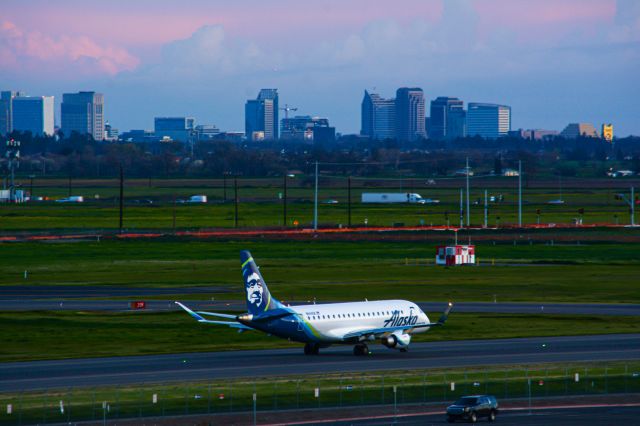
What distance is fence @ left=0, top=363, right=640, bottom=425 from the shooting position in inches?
2274

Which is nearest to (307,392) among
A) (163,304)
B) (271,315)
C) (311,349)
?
(271,315)

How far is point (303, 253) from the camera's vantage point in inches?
6481

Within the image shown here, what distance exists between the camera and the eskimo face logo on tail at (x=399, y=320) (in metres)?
80.4

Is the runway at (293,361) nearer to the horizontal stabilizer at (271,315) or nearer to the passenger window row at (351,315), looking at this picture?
the passenger window row at (351,315)

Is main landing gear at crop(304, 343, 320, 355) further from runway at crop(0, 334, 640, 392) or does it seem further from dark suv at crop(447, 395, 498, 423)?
dark suv at crop(447, 395, 498, 423)

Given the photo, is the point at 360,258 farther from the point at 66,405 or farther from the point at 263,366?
the point at 66,405

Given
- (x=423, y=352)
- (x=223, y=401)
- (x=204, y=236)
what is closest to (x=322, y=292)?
(x=423, y=352)

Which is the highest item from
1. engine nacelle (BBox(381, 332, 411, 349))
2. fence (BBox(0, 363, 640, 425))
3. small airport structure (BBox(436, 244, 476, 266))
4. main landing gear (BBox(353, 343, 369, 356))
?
small airport structure (BBox(436, 244, 476, 266))

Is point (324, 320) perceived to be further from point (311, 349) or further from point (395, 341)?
point (395, 341)

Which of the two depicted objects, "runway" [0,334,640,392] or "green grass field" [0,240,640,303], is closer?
"runway" [0,334,640,392]

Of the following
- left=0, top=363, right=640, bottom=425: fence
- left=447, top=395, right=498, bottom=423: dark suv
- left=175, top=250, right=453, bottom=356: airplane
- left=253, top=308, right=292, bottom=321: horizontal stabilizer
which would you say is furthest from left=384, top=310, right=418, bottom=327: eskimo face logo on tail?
left=447, top=395, right=498, bottom=423: dark suv

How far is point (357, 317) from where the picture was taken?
3093 inches

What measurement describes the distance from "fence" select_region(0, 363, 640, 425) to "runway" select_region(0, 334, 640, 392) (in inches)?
137

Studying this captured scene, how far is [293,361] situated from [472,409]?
22.3 meters
